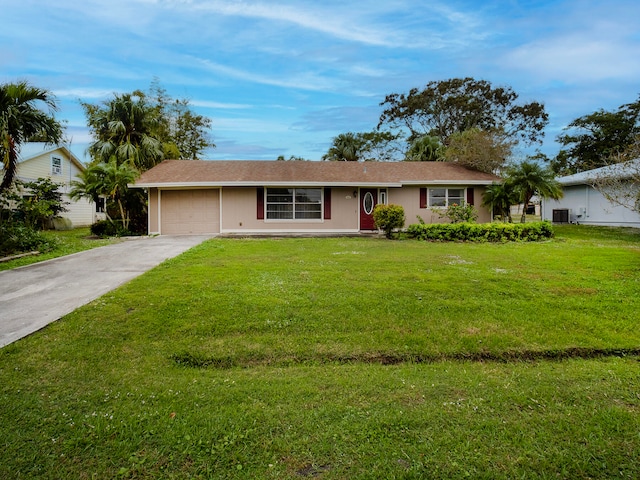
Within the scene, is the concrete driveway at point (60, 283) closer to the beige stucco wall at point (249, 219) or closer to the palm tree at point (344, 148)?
the beige stucco wall at point (249, 219)

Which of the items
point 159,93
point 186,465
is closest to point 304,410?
point 186,465

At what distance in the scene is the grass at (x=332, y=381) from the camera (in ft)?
7.75

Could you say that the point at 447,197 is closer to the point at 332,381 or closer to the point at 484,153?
the point at 484,153

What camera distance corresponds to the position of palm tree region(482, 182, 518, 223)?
1575 centimetres

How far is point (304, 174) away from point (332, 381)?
1404cm

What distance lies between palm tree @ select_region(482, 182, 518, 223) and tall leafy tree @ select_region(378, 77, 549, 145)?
1987cm

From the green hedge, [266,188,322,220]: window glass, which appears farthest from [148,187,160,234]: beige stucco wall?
the green hedge

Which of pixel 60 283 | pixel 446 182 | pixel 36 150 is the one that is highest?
pixel 36 150

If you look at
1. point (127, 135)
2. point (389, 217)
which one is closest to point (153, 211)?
point (127, 135)

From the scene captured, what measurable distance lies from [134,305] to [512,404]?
4.62m

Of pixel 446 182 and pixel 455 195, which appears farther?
pixel 455 195

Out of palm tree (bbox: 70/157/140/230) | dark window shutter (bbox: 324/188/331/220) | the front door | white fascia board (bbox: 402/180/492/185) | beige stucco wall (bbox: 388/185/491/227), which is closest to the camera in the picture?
palm tree (bbox: 70/157/140/230)

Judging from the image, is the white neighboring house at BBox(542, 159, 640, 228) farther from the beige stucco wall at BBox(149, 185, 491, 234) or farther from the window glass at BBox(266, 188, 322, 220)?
the window glass at BBox(266, 188, 322, 220)

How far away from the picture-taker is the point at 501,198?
16172 millimetres
